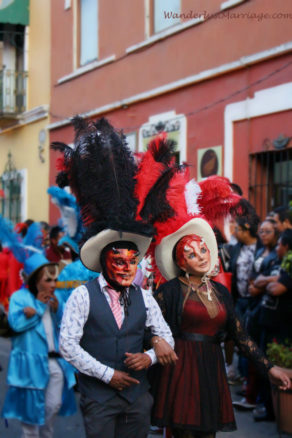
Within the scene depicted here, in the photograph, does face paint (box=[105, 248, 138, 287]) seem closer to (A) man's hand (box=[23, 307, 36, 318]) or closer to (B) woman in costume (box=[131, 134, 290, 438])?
(B) woman in costume (box=[131, 134, 290, 438])

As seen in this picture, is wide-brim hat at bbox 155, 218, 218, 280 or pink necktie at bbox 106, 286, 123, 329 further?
wide-brim hat at bbox 155, 218, 218, 280

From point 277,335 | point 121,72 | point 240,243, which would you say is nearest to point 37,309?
point 277,335

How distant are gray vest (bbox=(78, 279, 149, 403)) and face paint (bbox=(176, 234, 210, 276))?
0.69 meters

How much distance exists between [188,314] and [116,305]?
2.12ft

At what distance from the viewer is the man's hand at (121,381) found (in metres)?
3.91

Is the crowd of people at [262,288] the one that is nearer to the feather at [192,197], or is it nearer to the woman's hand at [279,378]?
the feather at [192,197]

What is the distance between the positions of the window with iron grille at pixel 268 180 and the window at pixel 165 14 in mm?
3039

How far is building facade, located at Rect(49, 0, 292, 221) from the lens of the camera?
999 cm

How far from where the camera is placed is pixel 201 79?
37.2 ft

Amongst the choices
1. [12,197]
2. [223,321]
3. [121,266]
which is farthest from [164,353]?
[12,197]

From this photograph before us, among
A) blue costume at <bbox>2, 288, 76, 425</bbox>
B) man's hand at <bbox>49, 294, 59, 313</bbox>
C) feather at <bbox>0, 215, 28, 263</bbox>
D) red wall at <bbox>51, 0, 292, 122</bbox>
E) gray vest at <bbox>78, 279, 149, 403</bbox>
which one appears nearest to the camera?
gray vest at <bbox>78, 279, 149, 403</bbox>

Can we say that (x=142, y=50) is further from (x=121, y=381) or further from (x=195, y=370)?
(x=121, y=381)

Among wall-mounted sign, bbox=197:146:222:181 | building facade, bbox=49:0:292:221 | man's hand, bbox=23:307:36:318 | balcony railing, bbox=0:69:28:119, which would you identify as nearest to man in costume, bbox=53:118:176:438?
man's hand, bbox=23:307:36:318

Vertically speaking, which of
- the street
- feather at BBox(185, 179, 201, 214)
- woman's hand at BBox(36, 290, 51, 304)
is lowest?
the street
